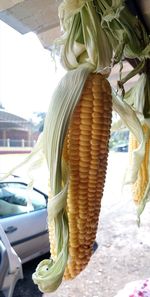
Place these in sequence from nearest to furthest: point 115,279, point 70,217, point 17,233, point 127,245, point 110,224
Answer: point 70,217, point 17,233, point 115,279, point 127,245, point 110,224

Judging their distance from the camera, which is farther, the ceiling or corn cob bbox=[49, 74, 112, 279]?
the ceiling

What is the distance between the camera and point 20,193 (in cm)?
331

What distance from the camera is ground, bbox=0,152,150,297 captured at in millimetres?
3144

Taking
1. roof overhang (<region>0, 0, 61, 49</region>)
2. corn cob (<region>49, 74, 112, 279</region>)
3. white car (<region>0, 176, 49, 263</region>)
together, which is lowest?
white car (<region>0, 176, 49, 263</region>)

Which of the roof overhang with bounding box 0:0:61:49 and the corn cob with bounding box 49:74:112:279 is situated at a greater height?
the roof overhang with bounding box 0:0:61:49

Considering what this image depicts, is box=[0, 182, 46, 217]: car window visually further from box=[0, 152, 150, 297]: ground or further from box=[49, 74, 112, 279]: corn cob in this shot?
box=[49, 74, 112, 279]: corn cob

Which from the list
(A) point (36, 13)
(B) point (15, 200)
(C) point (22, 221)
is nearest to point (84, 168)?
(A) point (36, 13)

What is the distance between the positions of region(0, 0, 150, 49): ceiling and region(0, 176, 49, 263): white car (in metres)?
2.15

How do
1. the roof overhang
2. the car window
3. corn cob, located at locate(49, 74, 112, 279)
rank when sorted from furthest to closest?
the car window → the roof overhang → corn cob, located at locate(49, 74, 112, 279)

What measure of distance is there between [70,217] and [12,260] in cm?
201

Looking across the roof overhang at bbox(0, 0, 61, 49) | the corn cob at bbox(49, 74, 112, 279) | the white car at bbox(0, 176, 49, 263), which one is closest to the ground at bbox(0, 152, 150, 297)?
the white car at bbox(0, 176, 49, 263)

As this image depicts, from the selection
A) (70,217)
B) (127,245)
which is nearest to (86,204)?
(70,217)

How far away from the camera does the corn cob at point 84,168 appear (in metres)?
0.46

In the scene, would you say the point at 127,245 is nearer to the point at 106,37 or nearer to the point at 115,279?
the point at 115,279
